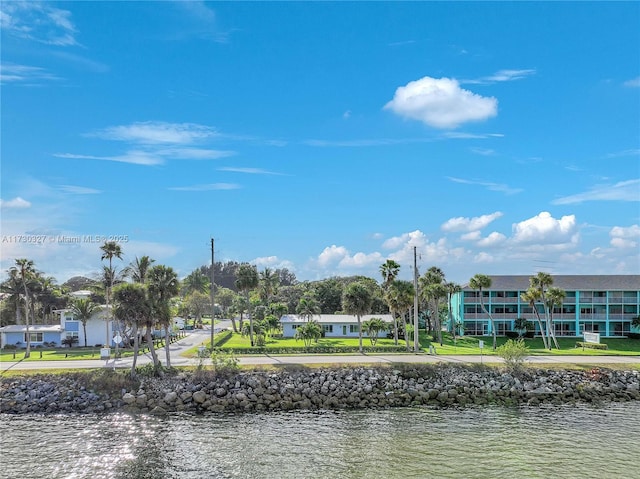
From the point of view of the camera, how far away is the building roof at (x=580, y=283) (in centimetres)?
7212

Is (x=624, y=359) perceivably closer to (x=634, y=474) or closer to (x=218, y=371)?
(x=634, y=474)

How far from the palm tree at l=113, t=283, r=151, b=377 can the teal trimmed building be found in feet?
159

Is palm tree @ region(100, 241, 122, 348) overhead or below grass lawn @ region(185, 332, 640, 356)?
overhead

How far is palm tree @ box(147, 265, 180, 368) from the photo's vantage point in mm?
37500

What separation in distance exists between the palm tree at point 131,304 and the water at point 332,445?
281 inches

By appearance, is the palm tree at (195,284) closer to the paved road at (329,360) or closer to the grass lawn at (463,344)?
the grass lawn at (463,344)

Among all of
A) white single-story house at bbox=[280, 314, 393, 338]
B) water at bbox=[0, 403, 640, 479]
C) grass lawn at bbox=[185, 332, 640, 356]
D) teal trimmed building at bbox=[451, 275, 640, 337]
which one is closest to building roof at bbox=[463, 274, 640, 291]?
teal trimmed building at bbox=[451, 275, 640, 337]

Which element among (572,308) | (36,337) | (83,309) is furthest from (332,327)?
(36,337)

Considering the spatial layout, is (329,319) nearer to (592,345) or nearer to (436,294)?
(436,294)

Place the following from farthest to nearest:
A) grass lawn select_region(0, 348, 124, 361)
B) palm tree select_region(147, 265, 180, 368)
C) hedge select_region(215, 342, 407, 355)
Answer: hedge select_region(215, 342, 407, 355), grass lawn select_region(0, 348, 124, 361), palm tree select_region(147, 265, 180, 368)

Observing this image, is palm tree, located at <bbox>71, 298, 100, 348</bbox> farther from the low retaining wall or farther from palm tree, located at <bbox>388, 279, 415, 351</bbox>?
palm tree, located at <bbox>388, 279, 415, 351</bbox>

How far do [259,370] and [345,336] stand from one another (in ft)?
112

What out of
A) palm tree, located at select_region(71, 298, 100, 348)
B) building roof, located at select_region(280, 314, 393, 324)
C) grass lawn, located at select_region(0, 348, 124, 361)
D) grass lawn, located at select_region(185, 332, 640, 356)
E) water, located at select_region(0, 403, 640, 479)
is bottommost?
grass lawn, located at select_region(185, 332, 640, 356)

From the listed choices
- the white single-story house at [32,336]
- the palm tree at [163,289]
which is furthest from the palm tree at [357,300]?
the white single-story house at [32,336]
